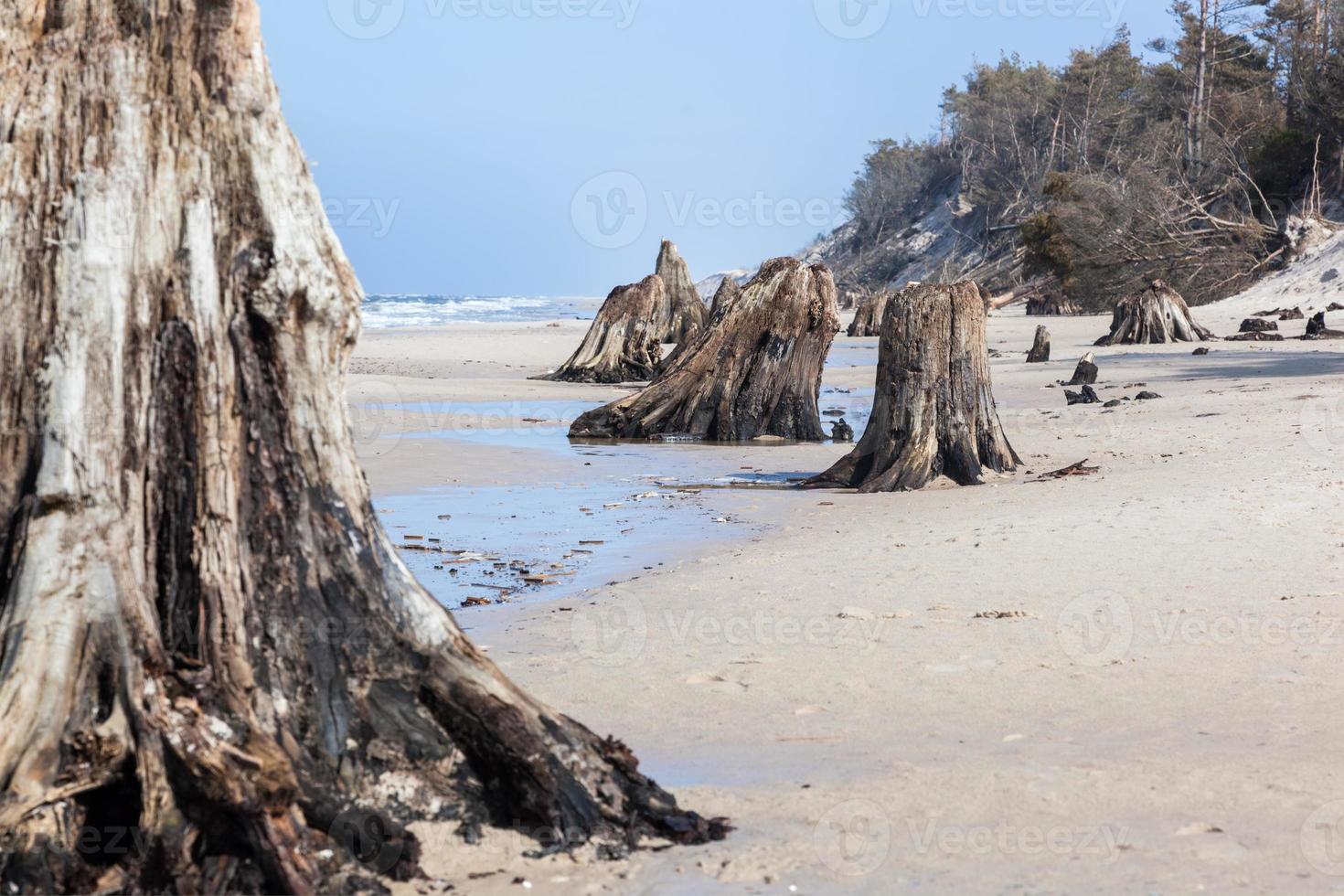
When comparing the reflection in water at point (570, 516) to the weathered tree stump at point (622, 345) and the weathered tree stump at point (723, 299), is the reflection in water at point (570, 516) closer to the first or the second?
the weathered tree stump at point (723, 299)

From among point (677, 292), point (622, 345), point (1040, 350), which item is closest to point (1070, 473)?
point (1040, 350)

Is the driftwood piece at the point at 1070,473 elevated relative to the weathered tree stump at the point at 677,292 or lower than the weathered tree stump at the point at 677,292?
lower

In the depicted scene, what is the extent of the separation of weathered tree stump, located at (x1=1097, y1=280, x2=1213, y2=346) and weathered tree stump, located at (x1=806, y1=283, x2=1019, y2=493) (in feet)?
46.0

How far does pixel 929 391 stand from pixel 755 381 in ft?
13.8

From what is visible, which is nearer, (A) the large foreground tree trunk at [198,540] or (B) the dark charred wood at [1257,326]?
(A) the large foreground tree trunk at [198,540]

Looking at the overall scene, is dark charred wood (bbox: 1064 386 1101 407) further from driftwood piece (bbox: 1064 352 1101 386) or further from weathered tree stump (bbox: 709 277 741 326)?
weathered tree stump (bbox: 709 277 741 326)

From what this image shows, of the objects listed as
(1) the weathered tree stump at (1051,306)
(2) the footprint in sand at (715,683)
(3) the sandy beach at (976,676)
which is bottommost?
(2) the footprint in sand at (715,683)

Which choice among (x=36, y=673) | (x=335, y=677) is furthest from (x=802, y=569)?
(x=36, y=673)

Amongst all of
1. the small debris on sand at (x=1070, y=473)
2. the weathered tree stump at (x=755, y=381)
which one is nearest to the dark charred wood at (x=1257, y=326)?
the weathered tree stump at (x=755, y=381)

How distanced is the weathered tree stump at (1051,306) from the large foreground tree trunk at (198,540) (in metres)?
35.4

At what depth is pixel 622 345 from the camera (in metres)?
21.3

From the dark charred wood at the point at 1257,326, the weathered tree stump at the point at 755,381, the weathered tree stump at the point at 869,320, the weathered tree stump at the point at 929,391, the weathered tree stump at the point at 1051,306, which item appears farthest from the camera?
the weathered tree stump at the point at 1051,306

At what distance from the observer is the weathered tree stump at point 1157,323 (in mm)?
22750

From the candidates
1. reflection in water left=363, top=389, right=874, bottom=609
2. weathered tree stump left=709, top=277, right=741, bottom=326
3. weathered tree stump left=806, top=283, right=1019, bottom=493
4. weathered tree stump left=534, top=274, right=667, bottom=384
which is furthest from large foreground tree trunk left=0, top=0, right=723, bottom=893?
weathered tree stump left=534, top=274, right=667, bottom=384
